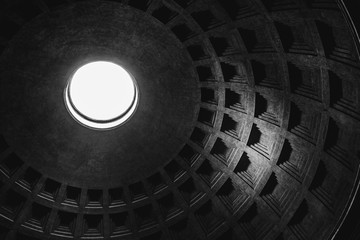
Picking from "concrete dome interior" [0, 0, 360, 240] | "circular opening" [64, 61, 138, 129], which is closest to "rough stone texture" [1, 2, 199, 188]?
"concrete dome interior" [0, 0, 360, 240]

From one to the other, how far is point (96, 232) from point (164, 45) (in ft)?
46.9

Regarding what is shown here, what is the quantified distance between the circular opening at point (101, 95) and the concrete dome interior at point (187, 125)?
111cm

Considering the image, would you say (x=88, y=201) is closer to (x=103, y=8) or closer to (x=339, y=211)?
(x=103, y=8)

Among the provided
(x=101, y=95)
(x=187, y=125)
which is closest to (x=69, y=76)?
(x=101, y=95)

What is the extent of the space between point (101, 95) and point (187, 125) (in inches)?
378

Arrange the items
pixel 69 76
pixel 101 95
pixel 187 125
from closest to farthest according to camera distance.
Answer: pixel 69 76, pixel 187 125, pixel 101 95

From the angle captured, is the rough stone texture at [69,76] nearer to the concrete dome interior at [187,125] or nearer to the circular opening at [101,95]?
the concrete dome interior at [187,125]

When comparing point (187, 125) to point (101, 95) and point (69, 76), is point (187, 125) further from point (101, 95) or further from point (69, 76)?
point (101, 95)

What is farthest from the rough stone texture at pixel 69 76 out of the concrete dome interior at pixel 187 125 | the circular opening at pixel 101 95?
the circular opening at pixel 101 95

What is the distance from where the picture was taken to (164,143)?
3169 cm

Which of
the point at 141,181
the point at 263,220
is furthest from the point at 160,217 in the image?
the point at 263,220

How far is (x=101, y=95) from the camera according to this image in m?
37.0

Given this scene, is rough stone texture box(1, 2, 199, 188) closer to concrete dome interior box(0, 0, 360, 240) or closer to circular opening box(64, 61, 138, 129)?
concrete dome interior box(0, 0, 360, 240)

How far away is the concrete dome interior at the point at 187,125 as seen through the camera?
24.2 m
